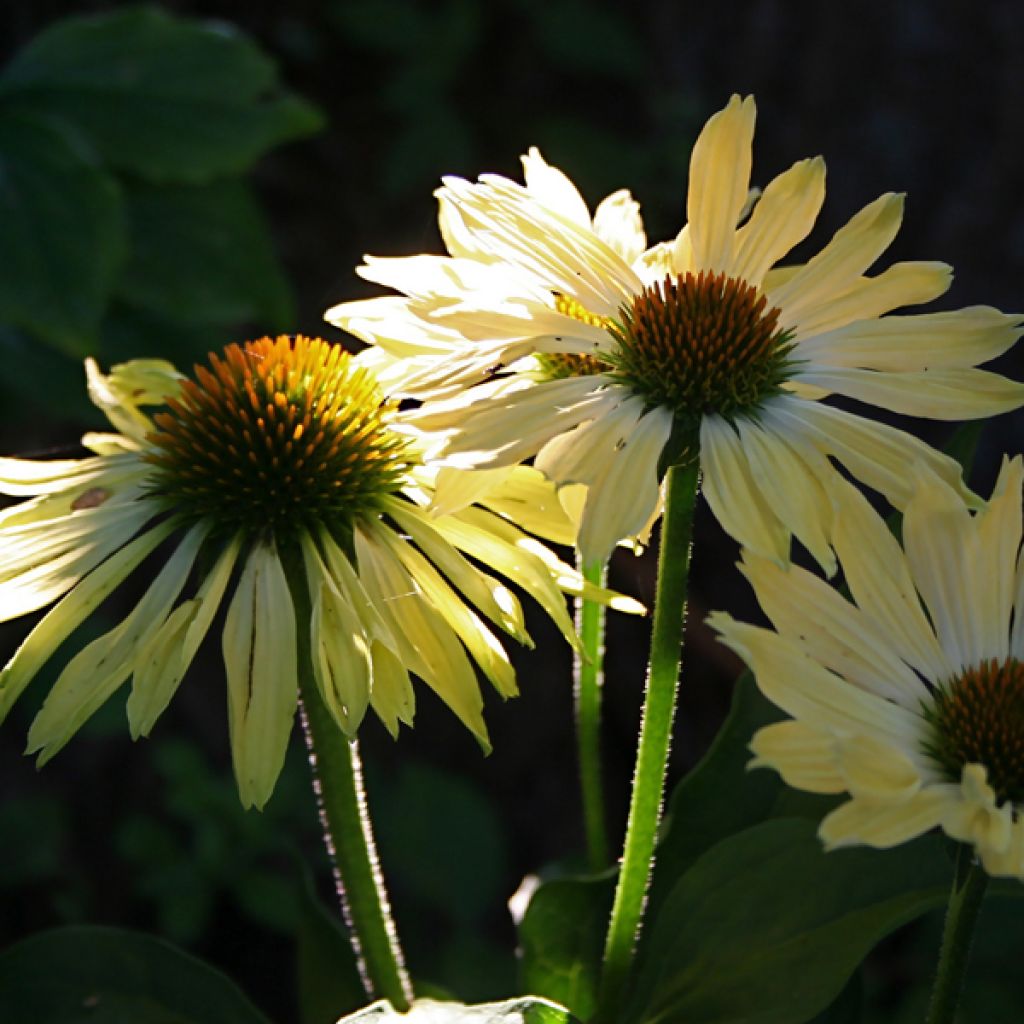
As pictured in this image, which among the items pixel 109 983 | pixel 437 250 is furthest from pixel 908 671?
pixel 437 250

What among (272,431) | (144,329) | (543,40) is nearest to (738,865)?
(272,431)

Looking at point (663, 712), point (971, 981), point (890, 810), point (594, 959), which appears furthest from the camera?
point (971, 981)

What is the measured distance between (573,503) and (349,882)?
241 millimetres

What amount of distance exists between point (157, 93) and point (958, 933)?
1.44 m

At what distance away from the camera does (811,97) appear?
1898 millimetres

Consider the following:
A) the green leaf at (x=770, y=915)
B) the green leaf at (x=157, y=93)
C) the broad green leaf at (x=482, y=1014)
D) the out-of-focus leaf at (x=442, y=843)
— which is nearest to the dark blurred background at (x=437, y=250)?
the out-of-focus leaf at (x=442, y=843)

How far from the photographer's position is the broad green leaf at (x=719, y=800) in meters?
0.83

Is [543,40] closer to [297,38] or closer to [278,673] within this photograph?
[297,38]

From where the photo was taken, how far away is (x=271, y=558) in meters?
0.75

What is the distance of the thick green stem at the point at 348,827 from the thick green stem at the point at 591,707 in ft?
0.49

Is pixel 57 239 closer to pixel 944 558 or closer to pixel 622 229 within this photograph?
pixel 622 229

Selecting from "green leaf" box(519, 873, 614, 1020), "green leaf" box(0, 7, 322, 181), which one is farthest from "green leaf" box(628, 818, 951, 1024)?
"green leaf" box(0, 7, 322, 181)

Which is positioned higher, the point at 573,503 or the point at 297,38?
the point at 297,38

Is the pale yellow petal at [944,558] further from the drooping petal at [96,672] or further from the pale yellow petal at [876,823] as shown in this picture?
the drooping petal at [96,672]
